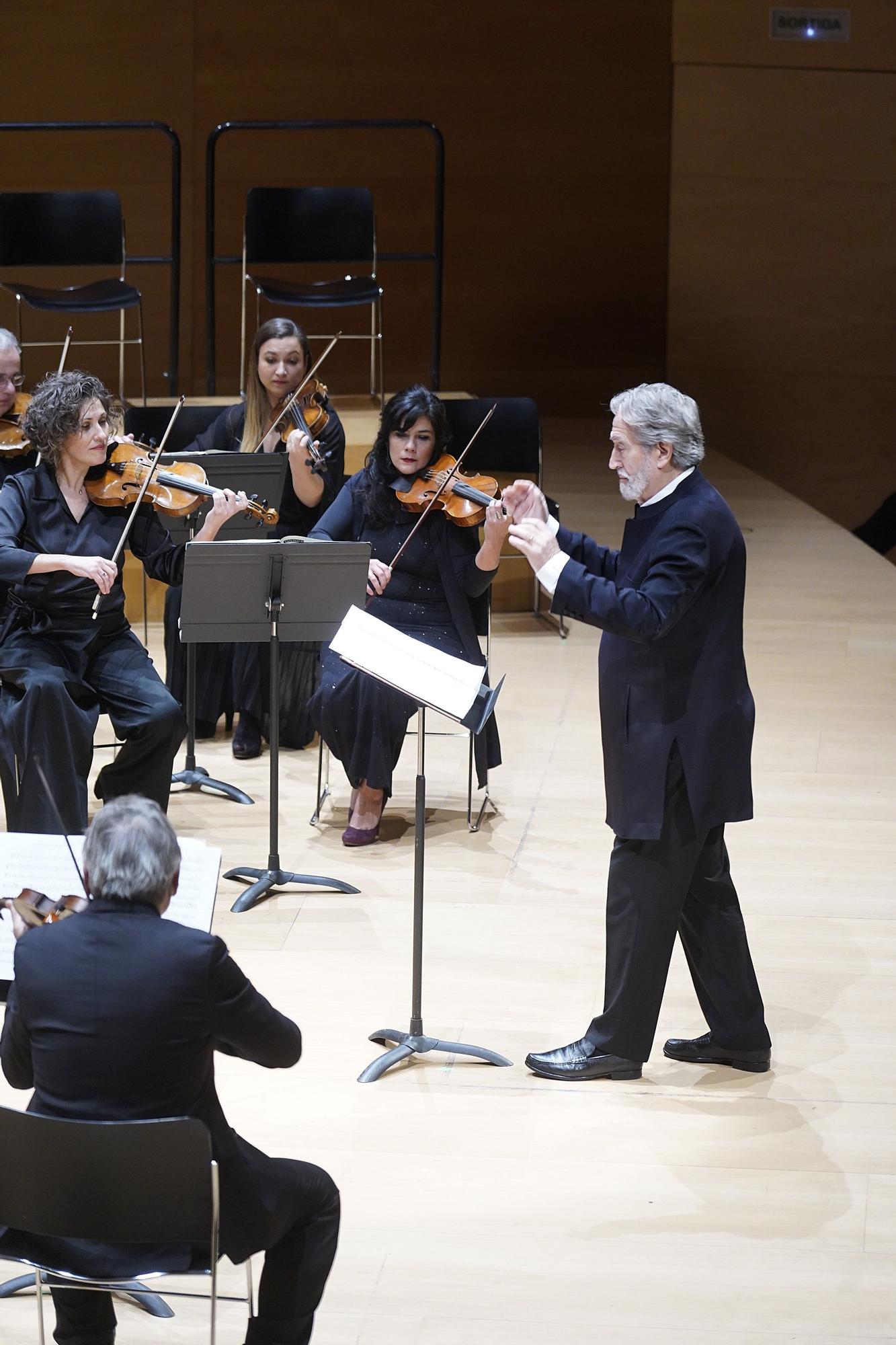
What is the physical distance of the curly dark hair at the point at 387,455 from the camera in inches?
167

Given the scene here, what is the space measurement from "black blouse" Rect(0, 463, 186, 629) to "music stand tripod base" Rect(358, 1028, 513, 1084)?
1.30 metres

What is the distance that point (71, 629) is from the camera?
390 centimetres

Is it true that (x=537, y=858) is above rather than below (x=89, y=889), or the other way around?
below

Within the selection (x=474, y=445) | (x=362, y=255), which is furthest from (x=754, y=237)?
(x=474, y=445)

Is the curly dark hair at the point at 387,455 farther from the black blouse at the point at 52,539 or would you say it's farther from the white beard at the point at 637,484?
the white beard at the point at 637,484

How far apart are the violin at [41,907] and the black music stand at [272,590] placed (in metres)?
1.45

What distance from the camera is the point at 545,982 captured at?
3.48m

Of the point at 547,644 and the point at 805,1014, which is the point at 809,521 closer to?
the point at 547,644

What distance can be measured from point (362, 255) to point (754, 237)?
8.15 feet

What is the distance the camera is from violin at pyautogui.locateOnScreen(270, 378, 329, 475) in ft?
15.8

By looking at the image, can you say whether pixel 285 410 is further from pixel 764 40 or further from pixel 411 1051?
pixel 764 40

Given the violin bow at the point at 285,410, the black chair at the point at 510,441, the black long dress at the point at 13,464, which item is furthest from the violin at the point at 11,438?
the black chair at the point at 510,441

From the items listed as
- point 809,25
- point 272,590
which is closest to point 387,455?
point 272,590

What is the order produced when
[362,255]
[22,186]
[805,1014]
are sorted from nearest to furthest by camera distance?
[805,1014] → [362,255] → [22,186]
